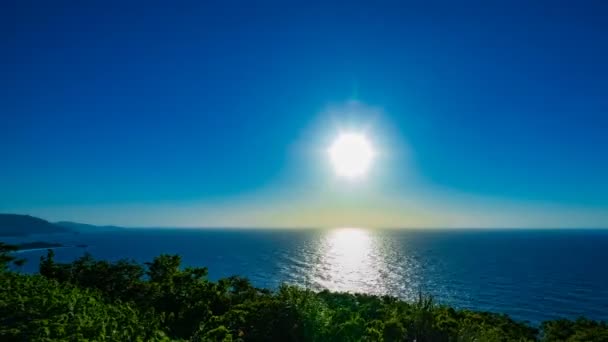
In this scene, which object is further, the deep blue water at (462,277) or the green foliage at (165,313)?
the deep blue water at (462,277)

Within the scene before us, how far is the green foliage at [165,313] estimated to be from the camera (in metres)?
11.2

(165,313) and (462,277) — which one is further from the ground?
(165,313)

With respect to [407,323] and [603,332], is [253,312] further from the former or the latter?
[603,332]

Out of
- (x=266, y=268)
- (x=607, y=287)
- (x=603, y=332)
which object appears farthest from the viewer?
(x=266, y=268)

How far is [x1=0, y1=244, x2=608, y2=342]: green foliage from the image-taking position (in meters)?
11.2

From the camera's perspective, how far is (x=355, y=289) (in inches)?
4186

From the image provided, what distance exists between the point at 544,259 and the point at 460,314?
510 feet

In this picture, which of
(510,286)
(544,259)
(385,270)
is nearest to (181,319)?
(510,286)

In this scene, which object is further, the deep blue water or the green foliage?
the deep blue water

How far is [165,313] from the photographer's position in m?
23.5

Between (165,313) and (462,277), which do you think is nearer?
(165,313)

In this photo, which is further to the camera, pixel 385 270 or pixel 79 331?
pixel 385 270

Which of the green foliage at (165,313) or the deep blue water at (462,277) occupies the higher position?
the green foliage at (165,313)

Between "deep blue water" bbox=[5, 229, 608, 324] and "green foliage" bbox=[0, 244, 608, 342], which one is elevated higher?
"green foliage" bbox=[0, 244, 608, 342]
